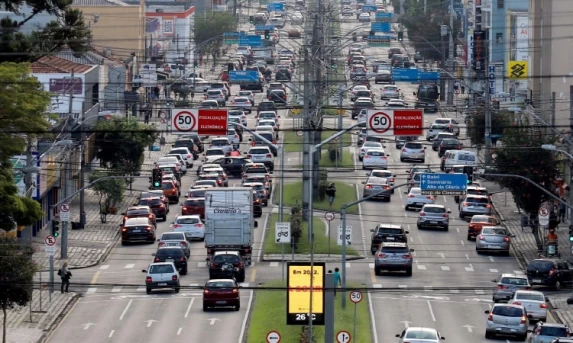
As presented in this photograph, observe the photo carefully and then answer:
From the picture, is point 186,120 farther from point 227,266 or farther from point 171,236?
point 171,236

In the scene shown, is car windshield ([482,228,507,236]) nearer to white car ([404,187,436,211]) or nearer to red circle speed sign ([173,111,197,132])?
white car ([404,187,436,211])

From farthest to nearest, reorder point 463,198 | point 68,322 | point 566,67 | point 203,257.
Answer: point 566,67, point 463,198, point 203,257, point 68,322

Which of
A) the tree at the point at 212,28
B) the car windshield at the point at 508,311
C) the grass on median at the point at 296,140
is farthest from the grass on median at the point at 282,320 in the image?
the tree at the point at 212,28

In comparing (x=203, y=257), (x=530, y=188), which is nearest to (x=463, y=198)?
(x=530, y=188)

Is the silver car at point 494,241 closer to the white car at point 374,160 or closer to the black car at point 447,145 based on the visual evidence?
the white car at point 374,160

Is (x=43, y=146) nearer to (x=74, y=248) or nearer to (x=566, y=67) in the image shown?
(x=74, y=248)

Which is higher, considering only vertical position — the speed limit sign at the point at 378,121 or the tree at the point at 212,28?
the tree at the point at 212,28
